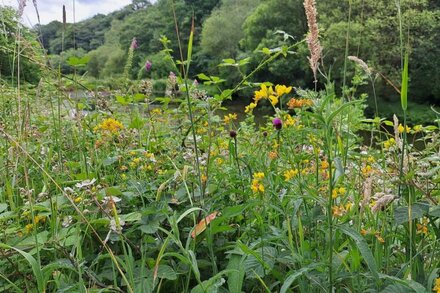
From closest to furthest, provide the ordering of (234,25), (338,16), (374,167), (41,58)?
(374,167) < (41,58) < (338,16) < (234,25)

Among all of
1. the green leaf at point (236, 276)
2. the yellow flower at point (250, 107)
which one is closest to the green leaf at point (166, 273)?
the green leaf at point (236, 276)

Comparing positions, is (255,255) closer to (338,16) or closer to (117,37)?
(338,16)

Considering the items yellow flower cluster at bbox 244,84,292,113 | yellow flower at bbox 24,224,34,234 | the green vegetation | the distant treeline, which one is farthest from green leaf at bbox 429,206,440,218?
the distant treeline

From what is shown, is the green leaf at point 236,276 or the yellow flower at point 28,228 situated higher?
the yellow flower at point 28,228

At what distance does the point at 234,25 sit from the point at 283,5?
5.50m

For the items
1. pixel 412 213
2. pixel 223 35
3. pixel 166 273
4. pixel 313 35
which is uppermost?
pixel 223 35

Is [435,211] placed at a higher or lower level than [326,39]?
lower

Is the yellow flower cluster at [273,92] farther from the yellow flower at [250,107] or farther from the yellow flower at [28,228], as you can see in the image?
the yellow flower at [28,228]

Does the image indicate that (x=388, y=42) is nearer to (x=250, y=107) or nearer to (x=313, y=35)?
(x=250, y=107)

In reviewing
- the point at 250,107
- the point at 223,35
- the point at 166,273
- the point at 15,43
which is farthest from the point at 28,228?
the point at 223,35

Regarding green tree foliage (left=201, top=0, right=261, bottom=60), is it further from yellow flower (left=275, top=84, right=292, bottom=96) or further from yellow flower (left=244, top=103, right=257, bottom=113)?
yellow flower (left=275, top=84, right=292, bottom=96)

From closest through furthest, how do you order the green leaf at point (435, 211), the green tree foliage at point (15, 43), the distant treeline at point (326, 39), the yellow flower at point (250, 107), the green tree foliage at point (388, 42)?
the green leaf at point (435, 211)
the green tree foliage at point (15, 43)
the yellow flower at point (250, 107)
the distant treeline at point (326, 39)
the green tree foliage at point (388, 42)

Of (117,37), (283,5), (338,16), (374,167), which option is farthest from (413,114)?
(117,37)

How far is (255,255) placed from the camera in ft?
2.41
